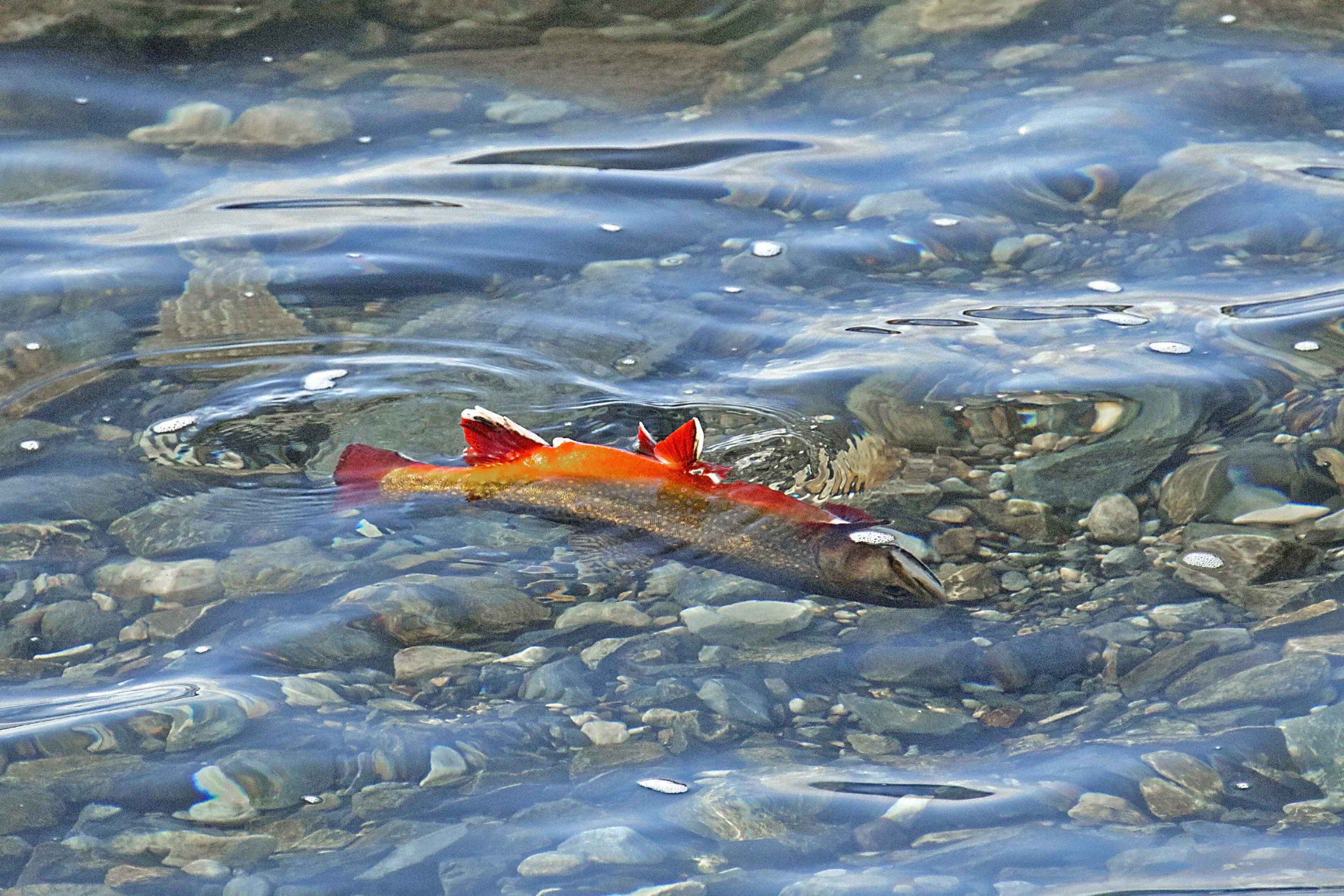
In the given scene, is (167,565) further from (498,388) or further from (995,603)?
(995,603)

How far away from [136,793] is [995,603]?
2.32m

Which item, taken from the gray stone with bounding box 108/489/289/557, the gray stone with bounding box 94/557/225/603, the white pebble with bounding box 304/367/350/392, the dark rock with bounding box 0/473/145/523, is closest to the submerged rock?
the white pebble with bounding box 304/367/350/392

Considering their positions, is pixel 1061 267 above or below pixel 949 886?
above

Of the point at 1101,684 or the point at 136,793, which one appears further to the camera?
the point at 1101,684

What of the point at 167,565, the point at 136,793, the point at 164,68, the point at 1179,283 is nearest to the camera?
the point at 136,793

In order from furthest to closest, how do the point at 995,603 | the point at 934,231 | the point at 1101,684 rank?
the point at 934,231, the point at 995,603, the point at 1101,684

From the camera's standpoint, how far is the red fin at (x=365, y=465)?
13.5 feet

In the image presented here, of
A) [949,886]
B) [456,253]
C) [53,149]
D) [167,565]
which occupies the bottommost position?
[949,886]

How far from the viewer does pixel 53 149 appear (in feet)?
22.7

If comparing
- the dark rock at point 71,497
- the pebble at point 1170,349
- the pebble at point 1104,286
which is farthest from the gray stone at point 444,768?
the pebble at point 1104,286

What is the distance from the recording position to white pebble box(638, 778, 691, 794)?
10.7ft

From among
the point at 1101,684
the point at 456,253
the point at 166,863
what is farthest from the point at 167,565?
the point at 1101,684

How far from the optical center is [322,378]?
16.4 ft

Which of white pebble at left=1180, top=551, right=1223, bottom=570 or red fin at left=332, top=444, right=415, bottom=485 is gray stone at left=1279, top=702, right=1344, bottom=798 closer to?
white pebble at left=1180, top=551, right=1223, bottom=570
